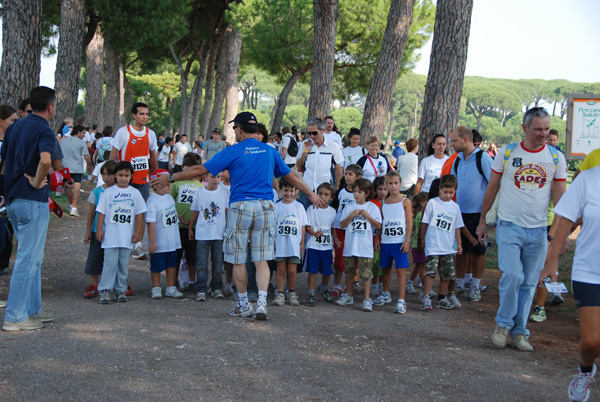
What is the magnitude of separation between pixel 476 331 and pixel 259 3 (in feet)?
78.6

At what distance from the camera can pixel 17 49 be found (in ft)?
41.1

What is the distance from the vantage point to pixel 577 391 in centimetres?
429

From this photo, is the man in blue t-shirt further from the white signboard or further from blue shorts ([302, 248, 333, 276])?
the white signboard

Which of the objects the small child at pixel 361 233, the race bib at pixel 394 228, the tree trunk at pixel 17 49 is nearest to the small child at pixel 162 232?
the small child at pixel 361 233

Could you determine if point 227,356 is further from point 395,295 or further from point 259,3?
point 259,3

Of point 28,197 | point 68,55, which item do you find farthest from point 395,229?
point 68,55

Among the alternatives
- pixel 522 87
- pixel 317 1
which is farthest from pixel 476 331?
pixel 522 87

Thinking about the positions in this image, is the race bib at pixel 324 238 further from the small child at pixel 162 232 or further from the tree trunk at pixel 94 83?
the tree trunk at pixel 94 83

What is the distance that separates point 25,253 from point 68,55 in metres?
13.5

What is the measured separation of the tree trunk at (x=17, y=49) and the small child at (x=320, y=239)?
774 cm

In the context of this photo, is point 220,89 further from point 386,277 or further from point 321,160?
point 386,277

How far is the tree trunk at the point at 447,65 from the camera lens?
1080cm

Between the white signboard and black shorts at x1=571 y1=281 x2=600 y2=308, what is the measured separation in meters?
6.18

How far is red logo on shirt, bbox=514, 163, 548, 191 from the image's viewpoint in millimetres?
5719
